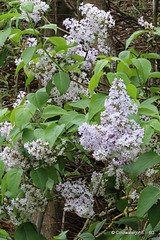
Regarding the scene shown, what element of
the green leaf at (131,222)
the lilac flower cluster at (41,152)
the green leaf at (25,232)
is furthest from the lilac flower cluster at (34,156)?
the green leaf at (131,222)

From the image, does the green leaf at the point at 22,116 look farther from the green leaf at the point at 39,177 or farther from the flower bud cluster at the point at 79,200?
the flower bud cluster at the point at 79,200

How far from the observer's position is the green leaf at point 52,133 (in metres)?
1.20

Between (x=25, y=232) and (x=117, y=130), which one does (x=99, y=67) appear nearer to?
(x=117, y=130)

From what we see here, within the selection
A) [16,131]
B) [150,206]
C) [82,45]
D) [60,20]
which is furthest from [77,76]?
[60,20]

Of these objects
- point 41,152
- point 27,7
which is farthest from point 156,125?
point 27,7

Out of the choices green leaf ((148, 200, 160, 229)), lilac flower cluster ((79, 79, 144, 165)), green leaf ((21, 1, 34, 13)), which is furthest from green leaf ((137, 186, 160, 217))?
green leaf ((21, 1, 34, 13))

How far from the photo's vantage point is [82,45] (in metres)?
1.67

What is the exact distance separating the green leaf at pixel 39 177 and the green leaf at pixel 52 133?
183 mm

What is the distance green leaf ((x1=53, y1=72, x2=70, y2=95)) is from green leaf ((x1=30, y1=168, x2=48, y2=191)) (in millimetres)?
317

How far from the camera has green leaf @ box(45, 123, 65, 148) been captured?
1195 mm

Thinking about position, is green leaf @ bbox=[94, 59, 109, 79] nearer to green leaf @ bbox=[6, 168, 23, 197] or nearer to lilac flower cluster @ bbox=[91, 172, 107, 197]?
green leaf @ bbox=[6, 168, 23, 197]

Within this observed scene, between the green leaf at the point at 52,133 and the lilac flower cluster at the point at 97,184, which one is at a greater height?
the green leaf at the point at 52,133

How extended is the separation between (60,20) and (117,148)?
2.44 m

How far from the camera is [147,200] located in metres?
1.23
